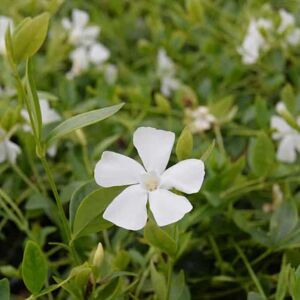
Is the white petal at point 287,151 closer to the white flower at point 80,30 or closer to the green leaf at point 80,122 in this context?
the green leaf at point 80,122

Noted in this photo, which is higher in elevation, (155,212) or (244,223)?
(155,212)

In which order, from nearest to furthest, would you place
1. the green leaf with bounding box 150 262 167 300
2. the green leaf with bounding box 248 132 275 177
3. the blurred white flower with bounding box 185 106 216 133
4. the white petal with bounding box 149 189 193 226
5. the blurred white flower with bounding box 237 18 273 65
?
Result: the white petal with bounding box 149 189 193 226 < the green leaf with bounding box 150 262 167 300 < the green leaf with bounding box 248 132 275 177 < the blurred white flower with bounding box 185 106 216 133 < the blurred white flower with bounding box 237 18 273 65

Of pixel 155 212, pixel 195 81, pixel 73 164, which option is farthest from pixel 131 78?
pixel 155 212

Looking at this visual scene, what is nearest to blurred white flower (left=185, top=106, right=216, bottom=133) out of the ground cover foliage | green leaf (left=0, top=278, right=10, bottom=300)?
the ground cover foliage

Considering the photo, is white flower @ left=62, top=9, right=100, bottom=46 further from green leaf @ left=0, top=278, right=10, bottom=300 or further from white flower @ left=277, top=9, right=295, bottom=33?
green leaf @ left=0, top=278, right=10, bottom=300

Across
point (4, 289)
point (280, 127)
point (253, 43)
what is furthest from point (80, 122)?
point (253, 43)

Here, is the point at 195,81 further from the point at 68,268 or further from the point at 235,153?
the point at 68,268
